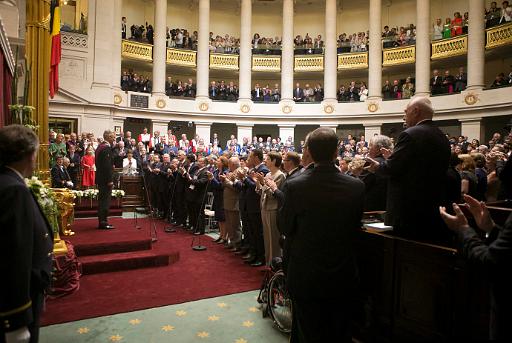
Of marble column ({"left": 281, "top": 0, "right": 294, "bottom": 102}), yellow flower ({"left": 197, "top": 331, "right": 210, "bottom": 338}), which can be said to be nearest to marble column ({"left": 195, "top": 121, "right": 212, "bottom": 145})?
marble column ({"left": 281, "top": 0, "right": 294, "bottom": 102})

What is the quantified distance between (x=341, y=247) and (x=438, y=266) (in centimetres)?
83

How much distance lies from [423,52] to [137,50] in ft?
54.5

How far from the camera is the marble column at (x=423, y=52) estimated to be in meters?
19.8

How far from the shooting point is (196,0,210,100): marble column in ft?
71.9

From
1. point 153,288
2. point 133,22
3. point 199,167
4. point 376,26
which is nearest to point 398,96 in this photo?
point 376,26

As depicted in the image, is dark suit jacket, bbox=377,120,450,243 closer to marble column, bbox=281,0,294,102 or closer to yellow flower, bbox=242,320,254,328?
yellow flower, bbox=242,320,254,328

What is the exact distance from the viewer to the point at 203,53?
22.0m

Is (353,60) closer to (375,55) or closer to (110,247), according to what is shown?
(375,55)

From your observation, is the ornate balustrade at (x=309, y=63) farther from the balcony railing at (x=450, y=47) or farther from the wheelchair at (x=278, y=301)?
the wheelchair at (x=278, y=301)

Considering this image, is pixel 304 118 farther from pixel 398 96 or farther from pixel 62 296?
pixel 62 296

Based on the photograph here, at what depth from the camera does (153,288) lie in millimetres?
4949

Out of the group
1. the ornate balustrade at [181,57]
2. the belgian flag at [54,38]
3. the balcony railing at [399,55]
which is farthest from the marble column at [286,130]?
the belgian flag at [54,38]

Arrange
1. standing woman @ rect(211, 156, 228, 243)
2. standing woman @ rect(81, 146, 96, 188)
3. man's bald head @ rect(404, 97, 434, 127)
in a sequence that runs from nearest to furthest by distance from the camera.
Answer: man's bald head @ rect(404, 97, 434, 127), standing woman @ rect(211, 156, 228, 243), standing woman @ rect(81, 146, 96, 188)

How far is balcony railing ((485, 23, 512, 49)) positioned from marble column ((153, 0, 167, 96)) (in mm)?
17684
